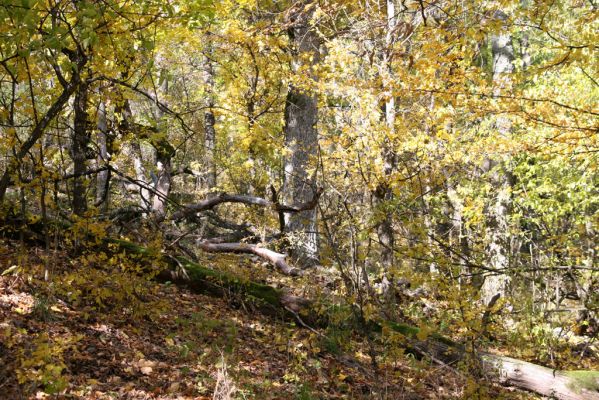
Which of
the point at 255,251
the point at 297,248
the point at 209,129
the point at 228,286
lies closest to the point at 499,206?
the point at 297,248

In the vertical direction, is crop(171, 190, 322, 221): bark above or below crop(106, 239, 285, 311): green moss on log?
above

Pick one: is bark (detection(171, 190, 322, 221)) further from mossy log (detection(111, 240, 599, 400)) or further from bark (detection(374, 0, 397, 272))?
bark (detection(374, 0, 397, 272))

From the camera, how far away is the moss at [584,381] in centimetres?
553

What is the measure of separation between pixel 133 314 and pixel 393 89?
164 inches

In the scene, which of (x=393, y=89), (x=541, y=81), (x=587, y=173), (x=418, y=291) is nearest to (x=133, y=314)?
(x=393, y=89)

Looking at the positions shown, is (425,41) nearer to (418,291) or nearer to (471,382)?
(471,382)

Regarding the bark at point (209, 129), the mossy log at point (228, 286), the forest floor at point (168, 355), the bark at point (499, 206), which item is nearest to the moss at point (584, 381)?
the forest floor at point (168, 355)

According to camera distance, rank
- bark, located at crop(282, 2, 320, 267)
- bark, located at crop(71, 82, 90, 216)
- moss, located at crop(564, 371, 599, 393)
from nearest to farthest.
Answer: bark, located at crop(71, 82, 90, 216) < moss, located at crop(564, 371, 599, 393) < bark, located at crop(282, 2, 320, 267)

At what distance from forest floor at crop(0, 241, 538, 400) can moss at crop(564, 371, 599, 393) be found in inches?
23.6

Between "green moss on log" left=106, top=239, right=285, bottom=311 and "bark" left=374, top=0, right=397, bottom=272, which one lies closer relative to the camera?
"green moss on log" left=106, top=239, right=285, bottom=311

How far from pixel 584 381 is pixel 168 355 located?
460 cm

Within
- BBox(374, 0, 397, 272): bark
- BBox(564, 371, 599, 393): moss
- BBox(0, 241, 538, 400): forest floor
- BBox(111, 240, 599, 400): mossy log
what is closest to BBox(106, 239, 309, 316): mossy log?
BBox(111, 240, 599, 400): mossy log

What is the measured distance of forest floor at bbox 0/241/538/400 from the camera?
3.77 m

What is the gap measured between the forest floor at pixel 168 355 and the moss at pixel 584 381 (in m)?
0.60
